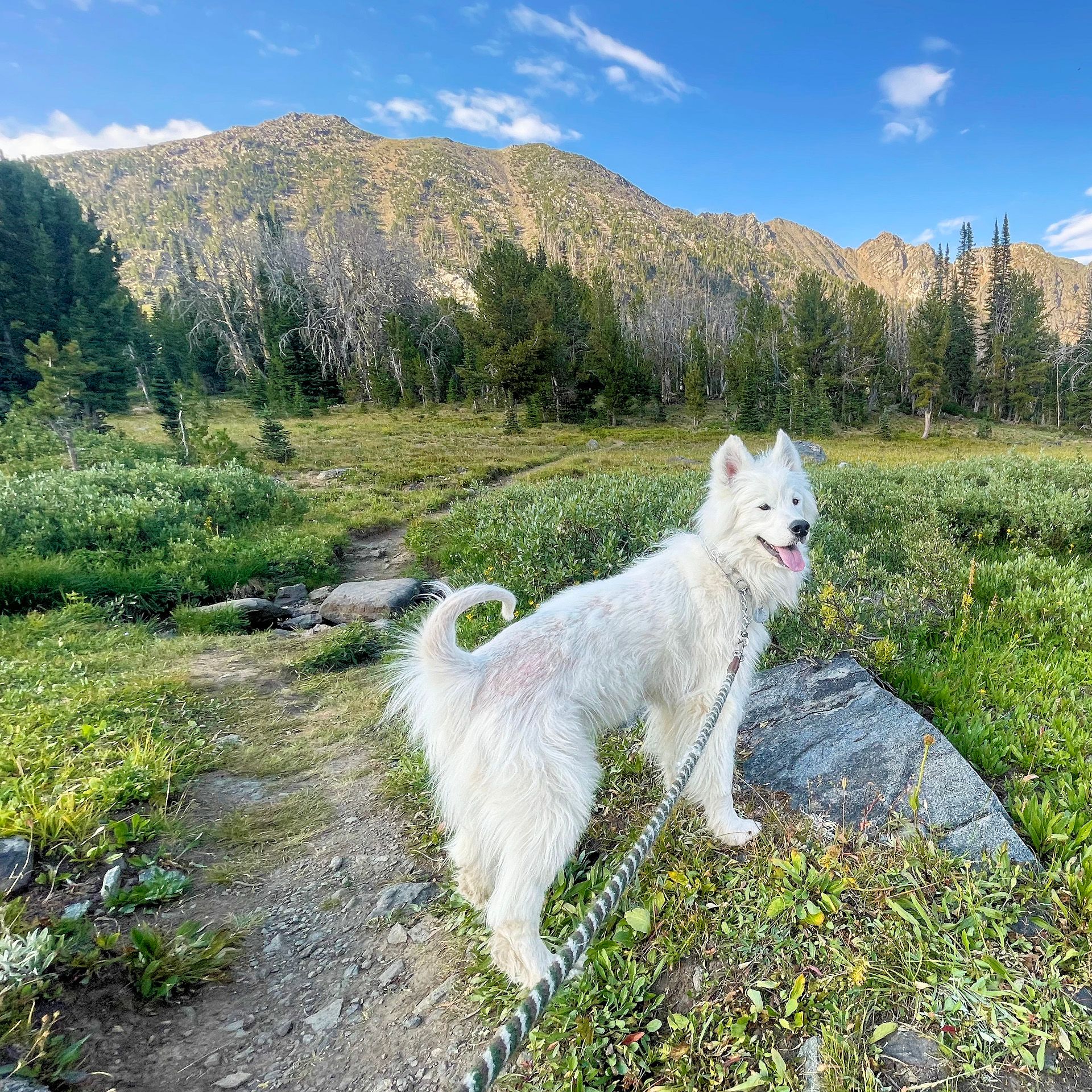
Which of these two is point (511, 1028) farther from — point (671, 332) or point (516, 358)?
point (671, 332)

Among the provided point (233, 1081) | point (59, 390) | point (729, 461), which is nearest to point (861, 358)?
point (59, 390)

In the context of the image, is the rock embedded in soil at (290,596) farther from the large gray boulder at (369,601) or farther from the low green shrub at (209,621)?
the low green shrub at (209,621)

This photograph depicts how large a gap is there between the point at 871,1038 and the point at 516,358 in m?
45.3

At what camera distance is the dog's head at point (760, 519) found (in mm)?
3211

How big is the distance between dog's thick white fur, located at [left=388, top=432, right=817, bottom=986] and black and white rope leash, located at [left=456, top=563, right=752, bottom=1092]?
1.30ft

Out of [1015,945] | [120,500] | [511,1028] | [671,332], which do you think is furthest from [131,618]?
[671,332]

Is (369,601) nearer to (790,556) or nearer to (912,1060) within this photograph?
(790,556)

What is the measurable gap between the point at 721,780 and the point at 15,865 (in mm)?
3900

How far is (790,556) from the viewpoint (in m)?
3.22

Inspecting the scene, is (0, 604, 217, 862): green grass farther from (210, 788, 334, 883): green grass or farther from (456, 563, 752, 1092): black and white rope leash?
(456, 563, 752, 1092): black and white rope leash

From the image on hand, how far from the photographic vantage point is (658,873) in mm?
2994

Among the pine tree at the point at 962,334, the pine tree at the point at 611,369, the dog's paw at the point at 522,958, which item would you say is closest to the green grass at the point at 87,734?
the dog's paw at the point at 522,958

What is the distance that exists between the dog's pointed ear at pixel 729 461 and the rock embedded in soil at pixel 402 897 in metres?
3.11

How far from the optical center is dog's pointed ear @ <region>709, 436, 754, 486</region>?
3387mm
